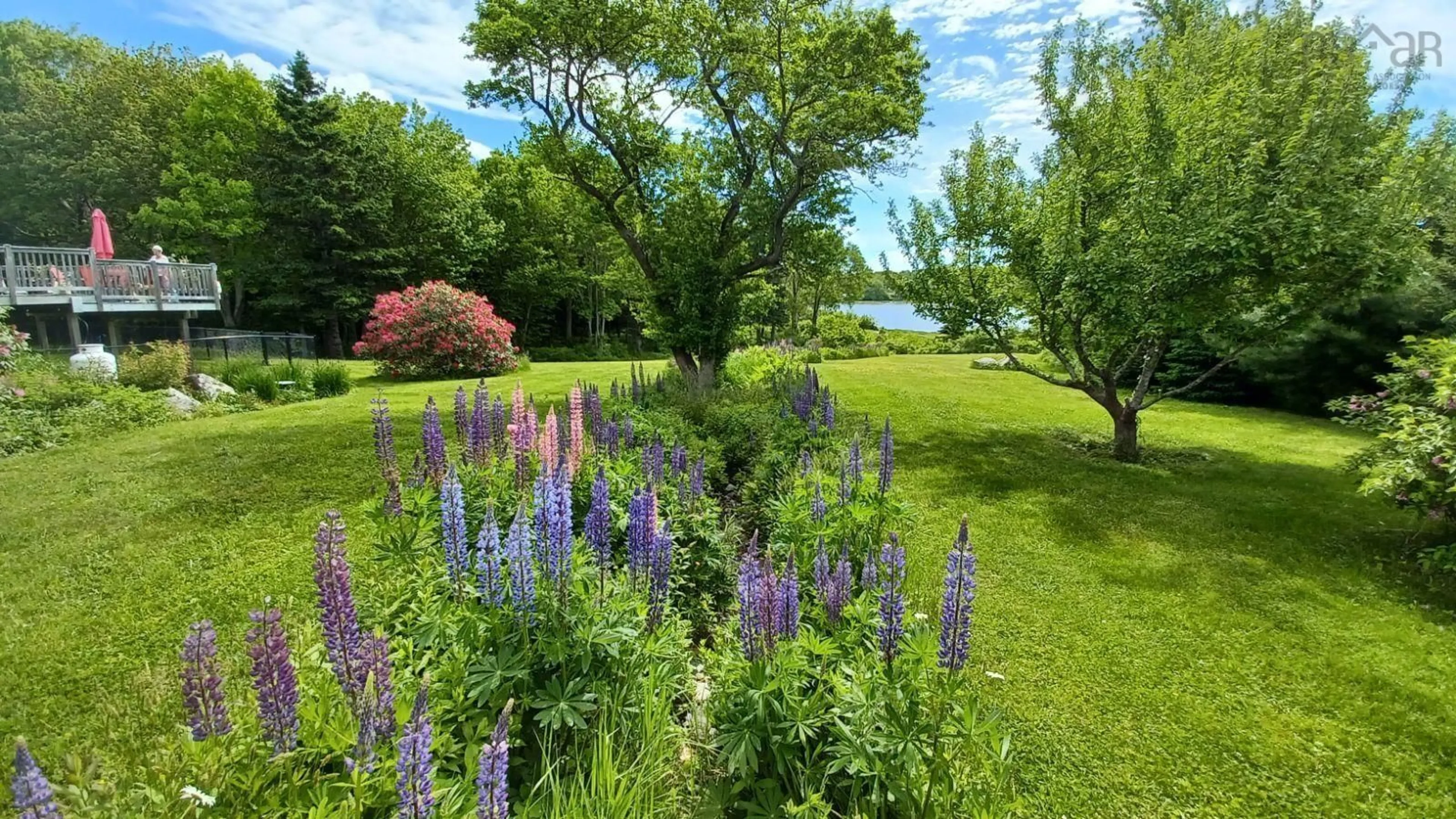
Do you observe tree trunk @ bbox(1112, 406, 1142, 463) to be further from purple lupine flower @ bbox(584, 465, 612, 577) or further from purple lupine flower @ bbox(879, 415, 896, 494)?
purple lupine flower @ bbox(584, 465, 612, 577)

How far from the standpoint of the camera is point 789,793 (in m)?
2.41

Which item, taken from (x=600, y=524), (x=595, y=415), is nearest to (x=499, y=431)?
(x=595, y=415)

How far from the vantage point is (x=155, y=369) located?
11.2 m

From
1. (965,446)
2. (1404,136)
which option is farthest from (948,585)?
(1404,136)

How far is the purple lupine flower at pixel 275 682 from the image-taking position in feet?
6.04

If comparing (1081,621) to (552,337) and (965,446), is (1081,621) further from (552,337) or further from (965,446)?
(552,337)

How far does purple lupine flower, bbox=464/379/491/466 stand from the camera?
13.8ft

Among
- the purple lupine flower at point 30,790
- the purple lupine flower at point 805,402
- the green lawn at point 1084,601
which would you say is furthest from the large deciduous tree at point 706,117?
the purple lupine flower at point 30,790

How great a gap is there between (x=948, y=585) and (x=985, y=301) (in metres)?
7.56

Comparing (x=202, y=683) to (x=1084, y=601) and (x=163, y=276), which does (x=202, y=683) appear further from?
(x=163, y=276)

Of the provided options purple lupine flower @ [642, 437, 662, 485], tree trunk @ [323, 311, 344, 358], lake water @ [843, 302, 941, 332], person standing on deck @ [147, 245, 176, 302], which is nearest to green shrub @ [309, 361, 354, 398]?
person standing on deck @ [147, 245, 176, 302]

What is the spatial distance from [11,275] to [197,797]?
56.6 ft

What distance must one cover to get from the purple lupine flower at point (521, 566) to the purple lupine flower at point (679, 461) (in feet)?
7.73

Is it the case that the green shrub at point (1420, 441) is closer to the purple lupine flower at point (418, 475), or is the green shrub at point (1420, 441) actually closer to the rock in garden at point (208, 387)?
the purple lupine flower at point (418, 475)
